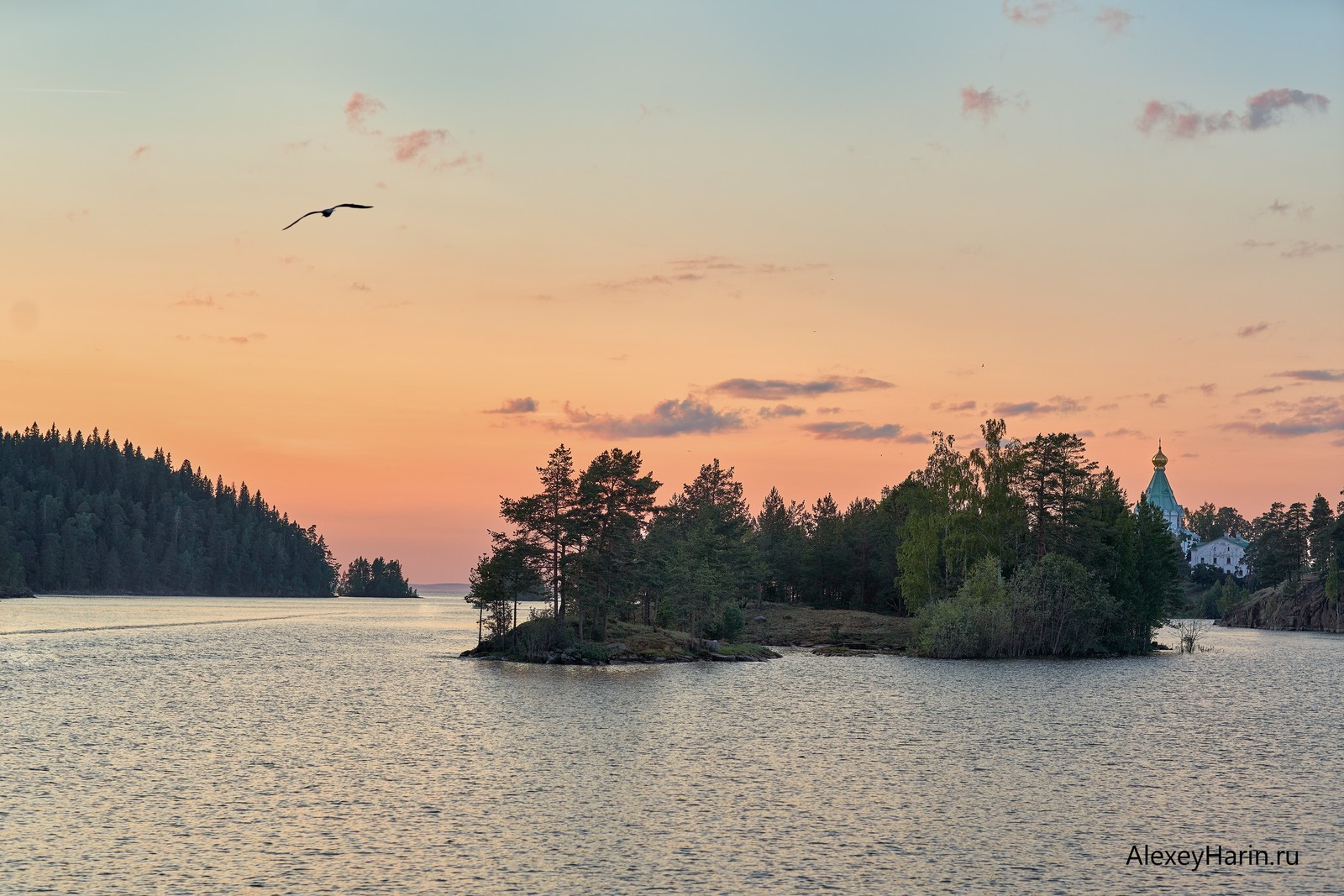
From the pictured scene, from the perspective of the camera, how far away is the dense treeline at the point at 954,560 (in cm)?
10869

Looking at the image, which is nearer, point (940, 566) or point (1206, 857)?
point (1206, 857)

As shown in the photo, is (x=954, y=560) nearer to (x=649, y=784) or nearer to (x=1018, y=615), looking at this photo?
(x=1018, y=615)

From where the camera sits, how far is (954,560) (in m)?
137

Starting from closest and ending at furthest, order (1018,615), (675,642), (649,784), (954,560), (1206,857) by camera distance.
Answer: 1. (1206,857)
2. (649,784)
3. (675,642)
4. (1018,615)
5. (954,560)

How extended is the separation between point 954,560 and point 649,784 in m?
96.4

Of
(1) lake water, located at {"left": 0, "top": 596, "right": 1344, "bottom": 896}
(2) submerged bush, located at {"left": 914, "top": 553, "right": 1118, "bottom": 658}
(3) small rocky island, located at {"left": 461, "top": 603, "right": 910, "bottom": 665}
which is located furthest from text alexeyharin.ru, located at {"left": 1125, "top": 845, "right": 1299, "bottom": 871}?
(2) submerged bush, located at {"left": 914, "top": 553, "right": 1118, "bottom": 658}

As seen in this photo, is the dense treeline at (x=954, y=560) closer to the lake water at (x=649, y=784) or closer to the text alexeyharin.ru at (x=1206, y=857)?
the lake water at (x=649, y=784)

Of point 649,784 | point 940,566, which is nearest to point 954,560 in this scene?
point 940,566

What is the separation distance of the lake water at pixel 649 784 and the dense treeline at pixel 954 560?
17.1 m

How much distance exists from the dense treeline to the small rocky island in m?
2.44

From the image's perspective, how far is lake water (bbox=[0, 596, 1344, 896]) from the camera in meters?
32.9

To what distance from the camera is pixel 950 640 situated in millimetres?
122000

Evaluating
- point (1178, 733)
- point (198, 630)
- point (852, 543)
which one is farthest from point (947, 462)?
point (198, 630)

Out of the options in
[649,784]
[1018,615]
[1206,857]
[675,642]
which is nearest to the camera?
[1206,857]
